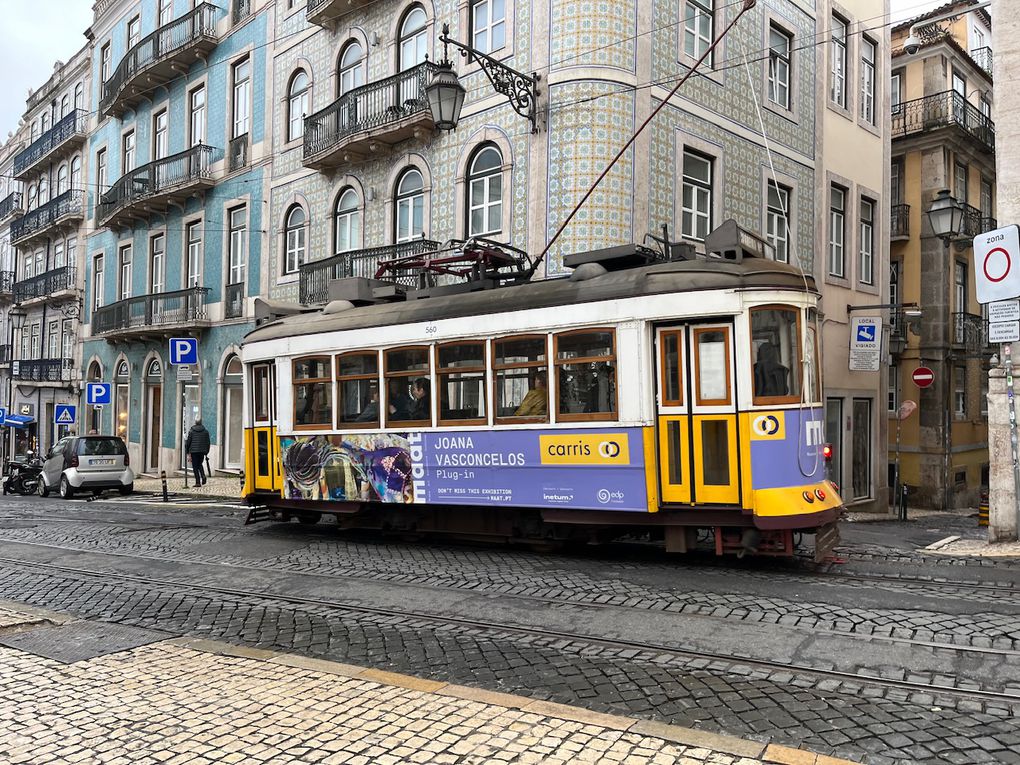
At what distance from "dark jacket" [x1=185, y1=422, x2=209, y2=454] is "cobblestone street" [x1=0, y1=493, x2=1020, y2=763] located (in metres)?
11.5

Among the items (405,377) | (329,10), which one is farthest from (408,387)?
(329,10)

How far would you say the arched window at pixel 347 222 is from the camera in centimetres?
2009

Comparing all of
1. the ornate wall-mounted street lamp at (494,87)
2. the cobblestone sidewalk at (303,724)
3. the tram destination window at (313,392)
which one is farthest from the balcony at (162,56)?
the cobblestone sidewalk at (303,724)

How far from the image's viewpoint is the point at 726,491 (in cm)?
816

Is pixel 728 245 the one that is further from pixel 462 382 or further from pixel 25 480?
pixel 25 480

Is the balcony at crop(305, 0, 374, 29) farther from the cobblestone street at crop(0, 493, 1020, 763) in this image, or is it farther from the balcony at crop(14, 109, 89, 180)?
the balcony at crop(14, 109, 89, 180)

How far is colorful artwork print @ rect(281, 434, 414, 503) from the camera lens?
10.5m

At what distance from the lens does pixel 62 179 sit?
37656mm

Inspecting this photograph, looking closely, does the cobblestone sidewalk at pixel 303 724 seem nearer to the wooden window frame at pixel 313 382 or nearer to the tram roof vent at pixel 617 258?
the tram roof vent at pixel 617 258

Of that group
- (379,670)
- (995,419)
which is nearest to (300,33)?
(995,419)

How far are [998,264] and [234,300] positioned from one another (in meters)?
19.7

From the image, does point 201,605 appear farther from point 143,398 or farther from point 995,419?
point 143,398

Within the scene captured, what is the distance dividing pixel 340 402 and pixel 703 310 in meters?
5.13

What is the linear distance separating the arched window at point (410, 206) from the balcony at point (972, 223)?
16954 mm
